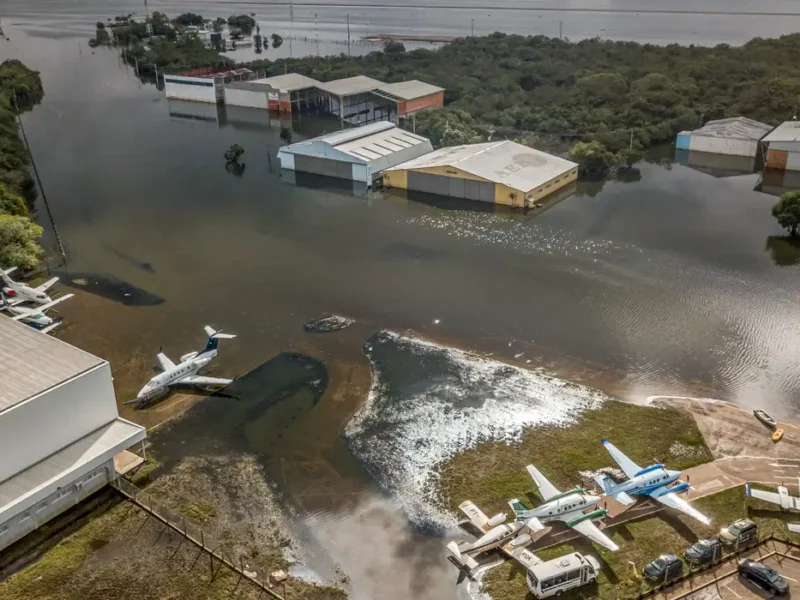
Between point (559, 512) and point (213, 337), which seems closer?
point (559, 512)

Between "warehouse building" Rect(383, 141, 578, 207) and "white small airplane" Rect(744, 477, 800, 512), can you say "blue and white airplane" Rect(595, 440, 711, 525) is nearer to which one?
"white small airplane" Rect(744, 477, 800, 512)

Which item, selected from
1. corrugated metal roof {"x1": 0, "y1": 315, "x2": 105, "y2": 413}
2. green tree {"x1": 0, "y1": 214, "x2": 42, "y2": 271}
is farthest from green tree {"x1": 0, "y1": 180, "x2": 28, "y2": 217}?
corrugated metal roof {"x1": 0, "y1": 315, "x2": 105, "y2": 413}

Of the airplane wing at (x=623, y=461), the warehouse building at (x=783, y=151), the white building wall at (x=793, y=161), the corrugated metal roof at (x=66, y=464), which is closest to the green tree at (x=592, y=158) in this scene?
the warehouse building at (x=783, y=151)

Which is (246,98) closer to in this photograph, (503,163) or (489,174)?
(503,163)

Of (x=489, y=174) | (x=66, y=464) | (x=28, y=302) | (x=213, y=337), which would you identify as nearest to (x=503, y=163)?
(x=489, y=174)

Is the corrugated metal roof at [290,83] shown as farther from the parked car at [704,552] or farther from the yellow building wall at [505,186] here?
the parked car at [704,552]

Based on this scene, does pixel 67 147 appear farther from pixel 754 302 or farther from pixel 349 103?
pixel 754 302
